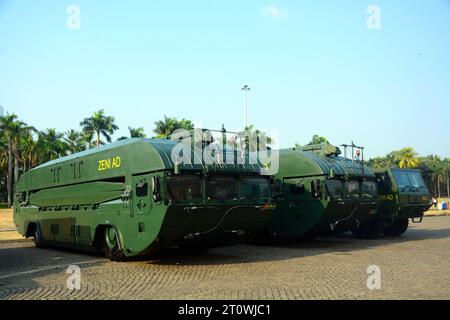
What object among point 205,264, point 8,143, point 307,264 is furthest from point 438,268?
point 8,143

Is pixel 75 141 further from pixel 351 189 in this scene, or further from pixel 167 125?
pixel 351 189

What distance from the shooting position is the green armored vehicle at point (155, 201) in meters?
10.4

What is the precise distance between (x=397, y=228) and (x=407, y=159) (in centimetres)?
6009

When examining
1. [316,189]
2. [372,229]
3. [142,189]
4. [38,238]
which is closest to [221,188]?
[142,189]

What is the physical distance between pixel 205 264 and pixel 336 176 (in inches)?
235

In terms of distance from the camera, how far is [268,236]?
15.8 meters

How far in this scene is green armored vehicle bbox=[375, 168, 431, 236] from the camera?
17484mm

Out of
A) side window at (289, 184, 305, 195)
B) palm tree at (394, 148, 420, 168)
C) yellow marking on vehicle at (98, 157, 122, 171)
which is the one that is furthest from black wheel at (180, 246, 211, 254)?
palm tree at (394, 148, 420, 168)

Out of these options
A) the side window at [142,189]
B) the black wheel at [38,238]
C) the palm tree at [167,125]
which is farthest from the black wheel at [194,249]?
the palm tree at [167,125]

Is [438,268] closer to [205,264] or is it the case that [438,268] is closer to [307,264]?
[307,264]

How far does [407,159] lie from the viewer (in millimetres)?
75062

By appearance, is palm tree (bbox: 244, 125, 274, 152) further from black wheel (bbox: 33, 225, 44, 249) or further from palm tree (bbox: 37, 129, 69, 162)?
palm tree (bbox: 37, 129, 69, 162)

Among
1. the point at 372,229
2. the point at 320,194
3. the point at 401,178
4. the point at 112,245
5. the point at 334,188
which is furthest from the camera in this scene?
the point at 401,178

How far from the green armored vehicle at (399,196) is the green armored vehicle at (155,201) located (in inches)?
291
